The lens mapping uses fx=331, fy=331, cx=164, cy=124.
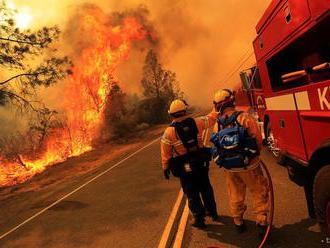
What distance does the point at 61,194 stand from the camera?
1040cm

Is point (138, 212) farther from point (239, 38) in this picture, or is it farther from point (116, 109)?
point (239, 38)

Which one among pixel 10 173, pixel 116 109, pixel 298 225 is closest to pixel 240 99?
pixel 298 225

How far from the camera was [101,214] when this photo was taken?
283 inches

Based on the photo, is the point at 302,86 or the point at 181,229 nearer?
the point at 302,86

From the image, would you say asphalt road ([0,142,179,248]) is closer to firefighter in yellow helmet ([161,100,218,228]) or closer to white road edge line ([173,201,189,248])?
white road edge line ([173,201,189,248])

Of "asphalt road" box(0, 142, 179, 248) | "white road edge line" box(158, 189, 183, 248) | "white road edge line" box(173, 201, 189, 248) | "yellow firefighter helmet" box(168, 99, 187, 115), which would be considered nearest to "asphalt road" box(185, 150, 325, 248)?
"white road edge line" box(173, 201, 189, 248)

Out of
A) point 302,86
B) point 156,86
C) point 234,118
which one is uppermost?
point 156,86

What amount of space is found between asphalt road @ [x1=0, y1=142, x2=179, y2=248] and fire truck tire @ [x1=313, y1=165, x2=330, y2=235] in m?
2.41

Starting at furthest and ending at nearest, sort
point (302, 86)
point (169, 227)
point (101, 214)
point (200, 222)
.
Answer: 1. point (101, 214)
2. point (169, 227)
3. point (200, 222)
4. point (302, 86)

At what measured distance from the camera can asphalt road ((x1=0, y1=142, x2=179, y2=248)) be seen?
5.81 m

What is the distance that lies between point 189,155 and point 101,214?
2.93m

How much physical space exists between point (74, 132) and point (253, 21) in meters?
26.4

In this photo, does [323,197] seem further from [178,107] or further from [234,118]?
[178,107]

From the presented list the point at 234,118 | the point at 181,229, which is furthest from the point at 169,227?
the point at 234,118
